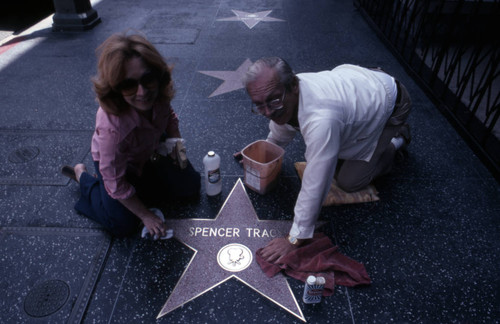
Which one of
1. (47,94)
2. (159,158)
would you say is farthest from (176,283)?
(47,94)

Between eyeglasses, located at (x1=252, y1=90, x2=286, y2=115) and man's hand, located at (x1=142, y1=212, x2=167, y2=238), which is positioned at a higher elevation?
eyeglasses, located at (x1=252, y1=90, x2=286, y2=115)

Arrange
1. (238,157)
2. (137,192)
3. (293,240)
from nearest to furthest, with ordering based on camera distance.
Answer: (293,240) < (137,192) < (238,157)

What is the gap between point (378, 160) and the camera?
2375mm

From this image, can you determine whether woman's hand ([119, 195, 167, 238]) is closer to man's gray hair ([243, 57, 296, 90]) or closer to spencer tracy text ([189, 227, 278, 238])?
spencer tracy text ([189, 227, 278, 238])

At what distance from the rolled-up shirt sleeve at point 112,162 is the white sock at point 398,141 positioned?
1.93 m

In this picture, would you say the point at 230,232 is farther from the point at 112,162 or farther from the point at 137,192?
the point at 112,162

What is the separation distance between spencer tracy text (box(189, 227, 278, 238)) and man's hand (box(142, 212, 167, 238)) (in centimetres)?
18

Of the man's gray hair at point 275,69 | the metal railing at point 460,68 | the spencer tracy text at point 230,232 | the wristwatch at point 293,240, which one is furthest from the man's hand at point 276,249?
the metal railing at point 460,68

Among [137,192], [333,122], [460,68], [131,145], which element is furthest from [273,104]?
[460,68]

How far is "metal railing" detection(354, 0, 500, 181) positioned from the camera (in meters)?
2.71

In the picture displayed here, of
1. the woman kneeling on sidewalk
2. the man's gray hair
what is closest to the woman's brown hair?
the woman kneeling on sidewalk

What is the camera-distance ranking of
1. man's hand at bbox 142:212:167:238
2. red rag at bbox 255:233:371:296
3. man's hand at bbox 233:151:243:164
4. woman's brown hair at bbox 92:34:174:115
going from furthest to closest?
man's hand at bbox 233:151:243:164 → man's hand at bbox 142:212:167:238 → red rag at bbox 255:233:371:296 → woman's brown hair at bbox 92:34:174:115

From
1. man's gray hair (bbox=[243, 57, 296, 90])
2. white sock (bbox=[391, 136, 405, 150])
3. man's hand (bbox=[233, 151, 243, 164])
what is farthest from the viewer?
man's hand (bbox=[233, 151, 243, 164])

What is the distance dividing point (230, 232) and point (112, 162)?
84 cm
